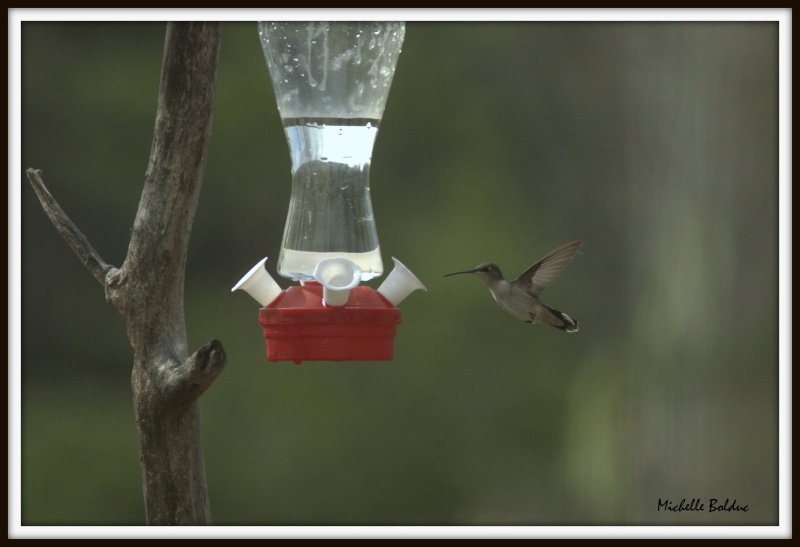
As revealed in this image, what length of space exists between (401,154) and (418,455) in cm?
256

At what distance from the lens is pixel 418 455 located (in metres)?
8.47

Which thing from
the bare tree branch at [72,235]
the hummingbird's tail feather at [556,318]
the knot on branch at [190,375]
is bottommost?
the knot on branch at [190,375]

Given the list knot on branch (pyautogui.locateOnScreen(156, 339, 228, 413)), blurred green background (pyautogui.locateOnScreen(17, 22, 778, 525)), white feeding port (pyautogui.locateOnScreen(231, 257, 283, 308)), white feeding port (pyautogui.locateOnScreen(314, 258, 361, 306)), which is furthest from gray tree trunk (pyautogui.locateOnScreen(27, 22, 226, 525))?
blurred green background (pyautogui.locateOnScreen(17, 22, 778, 525))

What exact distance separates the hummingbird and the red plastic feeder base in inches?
23.6

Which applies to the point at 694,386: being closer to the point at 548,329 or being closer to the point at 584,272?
the point at 584,272

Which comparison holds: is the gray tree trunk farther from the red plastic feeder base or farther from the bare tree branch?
the red plastic feeder base

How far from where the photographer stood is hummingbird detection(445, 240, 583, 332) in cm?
281

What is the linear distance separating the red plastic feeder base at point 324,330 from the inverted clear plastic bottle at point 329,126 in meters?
0.17

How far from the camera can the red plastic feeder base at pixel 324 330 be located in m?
2.24

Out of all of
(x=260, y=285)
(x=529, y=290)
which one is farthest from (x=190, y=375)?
(x=529, y=290)

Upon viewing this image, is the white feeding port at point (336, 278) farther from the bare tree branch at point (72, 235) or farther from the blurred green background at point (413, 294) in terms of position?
the blurred green background at point (413, 294)

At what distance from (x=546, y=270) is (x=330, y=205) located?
674 millimetres

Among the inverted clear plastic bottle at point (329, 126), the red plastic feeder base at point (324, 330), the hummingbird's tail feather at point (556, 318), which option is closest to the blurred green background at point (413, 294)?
the hummingbird's tail feather at point (556, 318)

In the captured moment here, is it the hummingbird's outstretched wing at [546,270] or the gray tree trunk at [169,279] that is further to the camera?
the hummingbird's outstretched wing at [546,270]
